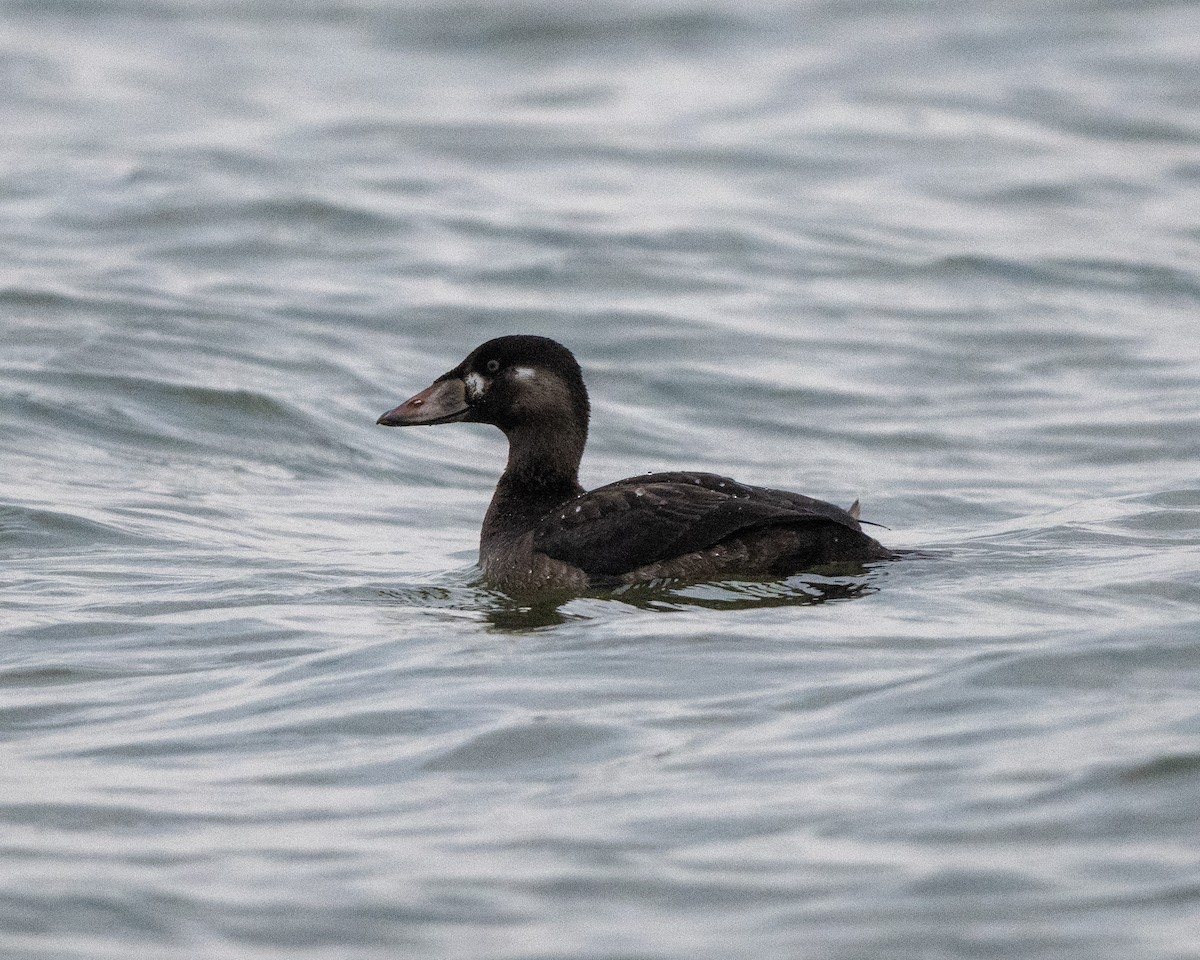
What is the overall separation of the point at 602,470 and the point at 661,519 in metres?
4.47

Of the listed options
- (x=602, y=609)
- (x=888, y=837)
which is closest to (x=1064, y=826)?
(x=888, y=837)

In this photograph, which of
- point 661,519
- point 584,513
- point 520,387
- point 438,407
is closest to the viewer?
point 661,519

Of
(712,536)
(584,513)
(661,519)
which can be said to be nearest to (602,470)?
(584,513)

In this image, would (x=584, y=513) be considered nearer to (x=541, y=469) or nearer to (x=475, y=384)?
(x=541, y=469)

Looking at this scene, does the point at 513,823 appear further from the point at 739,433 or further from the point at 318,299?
the point at 318,299

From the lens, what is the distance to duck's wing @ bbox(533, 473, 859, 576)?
24.4 feet

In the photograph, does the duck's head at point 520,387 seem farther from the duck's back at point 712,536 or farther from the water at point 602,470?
the duck's back at point 712,536

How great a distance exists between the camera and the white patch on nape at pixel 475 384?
852cm

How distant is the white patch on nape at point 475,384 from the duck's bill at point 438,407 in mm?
20

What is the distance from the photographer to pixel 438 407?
339 inches

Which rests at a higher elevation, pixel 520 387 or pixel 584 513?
pixel 520 387

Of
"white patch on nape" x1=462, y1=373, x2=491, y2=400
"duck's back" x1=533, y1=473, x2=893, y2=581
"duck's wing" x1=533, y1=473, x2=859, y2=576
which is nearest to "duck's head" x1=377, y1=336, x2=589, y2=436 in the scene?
"white patch on nape" x1=462, y1=373, x2=491, y2=400

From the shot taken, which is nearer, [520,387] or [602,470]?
[520,387]

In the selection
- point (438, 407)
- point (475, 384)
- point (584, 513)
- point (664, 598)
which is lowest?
point (664, 598)
